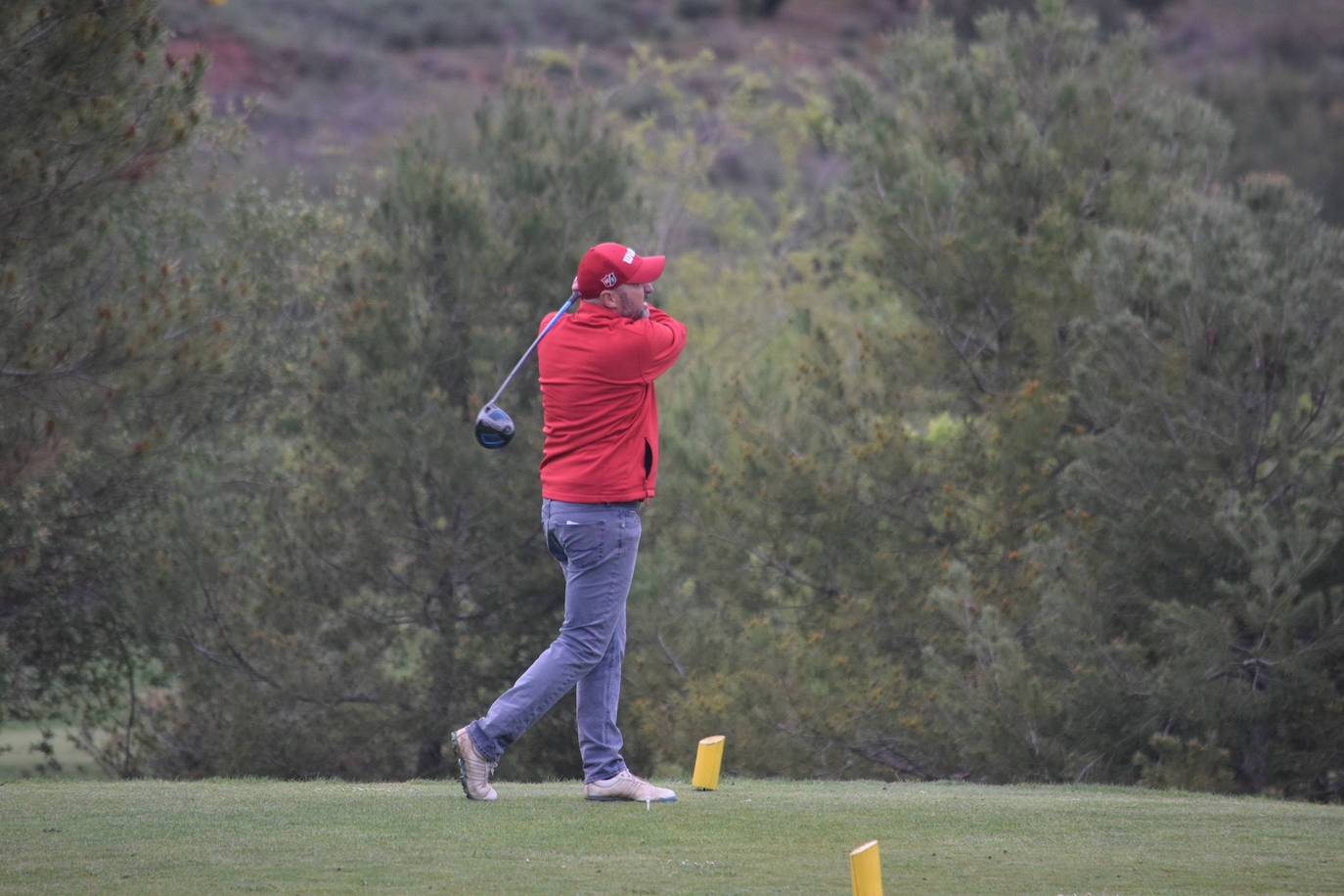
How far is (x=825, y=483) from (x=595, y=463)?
29.5ft

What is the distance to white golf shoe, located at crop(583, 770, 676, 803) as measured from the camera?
614cm

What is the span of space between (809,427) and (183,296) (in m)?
6.58

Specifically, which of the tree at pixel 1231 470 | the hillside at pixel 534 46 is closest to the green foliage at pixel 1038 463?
the tree at pixel 1231 470

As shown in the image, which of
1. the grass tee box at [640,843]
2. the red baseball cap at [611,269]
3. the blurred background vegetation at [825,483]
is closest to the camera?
the grass tee box at [640,843]

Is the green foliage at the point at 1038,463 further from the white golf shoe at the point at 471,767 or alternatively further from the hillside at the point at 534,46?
the hillside at the point at 534,46

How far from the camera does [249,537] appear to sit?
49.7 ft

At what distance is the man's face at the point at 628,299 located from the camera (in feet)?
19.5

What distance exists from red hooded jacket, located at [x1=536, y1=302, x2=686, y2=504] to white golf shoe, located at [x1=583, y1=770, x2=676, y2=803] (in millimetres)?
1089

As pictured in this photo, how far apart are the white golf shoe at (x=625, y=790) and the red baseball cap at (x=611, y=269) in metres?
1.85

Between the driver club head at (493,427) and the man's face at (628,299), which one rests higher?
the man's face at (628,299)

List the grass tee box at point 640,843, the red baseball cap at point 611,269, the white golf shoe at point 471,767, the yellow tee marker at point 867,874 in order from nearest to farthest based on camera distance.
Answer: the yellow tee marker at point 867,874 < the grass tee box at point 640,843 < the red baseball cap at point 611,269 < the white golf shoe at point 471,767

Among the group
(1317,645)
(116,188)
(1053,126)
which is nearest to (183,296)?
(116,188)

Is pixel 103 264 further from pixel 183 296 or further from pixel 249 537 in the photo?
pixel 183 296

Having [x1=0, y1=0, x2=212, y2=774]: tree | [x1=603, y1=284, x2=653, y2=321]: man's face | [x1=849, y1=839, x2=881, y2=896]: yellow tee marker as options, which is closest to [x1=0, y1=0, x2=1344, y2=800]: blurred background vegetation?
[x1=0, y1=0, x2=212, y2=774]: tree
